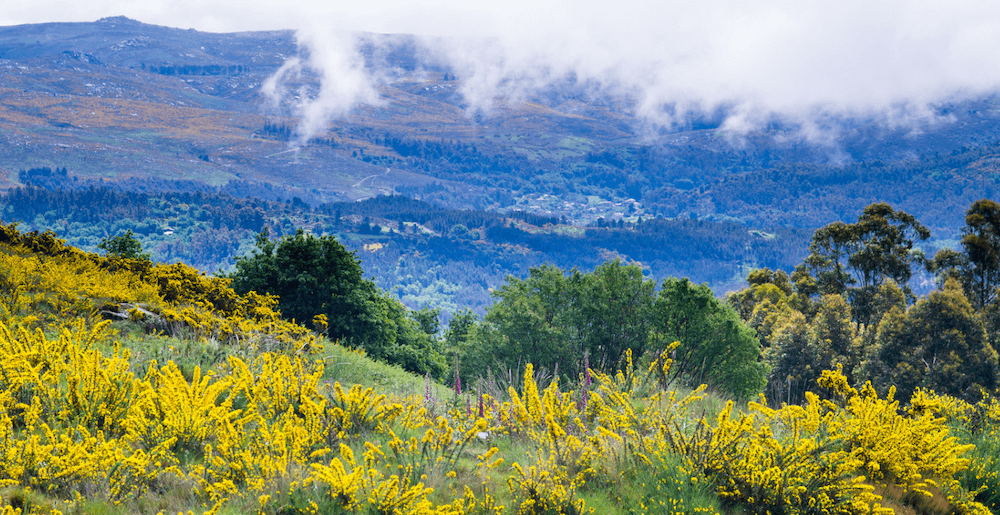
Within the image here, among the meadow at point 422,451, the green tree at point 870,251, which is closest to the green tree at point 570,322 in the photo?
the green tree at point 870,251

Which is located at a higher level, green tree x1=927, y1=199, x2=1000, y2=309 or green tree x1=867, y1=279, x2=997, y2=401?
green tree x1=927, y1=199, x2=1000, y2=309

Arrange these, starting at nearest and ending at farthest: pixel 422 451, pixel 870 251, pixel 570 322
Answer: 1. pixel 422 451
2. pixel 570 322
3. pixel 870 251

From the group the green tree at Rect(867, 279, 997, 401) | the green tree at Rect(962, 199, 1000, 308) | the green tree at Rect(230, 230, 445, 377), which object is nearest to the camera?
the green tree at Rect(230, 230, 445, 377)

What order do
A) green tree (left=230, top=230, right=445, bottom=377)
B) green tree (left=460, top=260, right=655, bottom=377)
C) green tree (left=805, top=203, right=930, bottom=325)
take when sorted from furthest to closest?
1. green tree (left=805, top=203, right=930, bottom=325)
2. green tree (left=460, top=260, right=655, bottom=377)
3. green tree (left=230, top=230, right=445, bottom=377)

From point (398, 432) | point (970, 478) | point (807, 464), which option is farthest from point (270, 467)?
point (970, 478)

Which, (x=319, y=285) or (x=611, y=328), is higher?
(x=319, y=285)

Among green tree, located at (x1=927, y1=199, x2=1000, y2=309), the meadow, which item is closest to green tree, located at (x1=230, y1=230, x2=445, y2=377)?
the meadow

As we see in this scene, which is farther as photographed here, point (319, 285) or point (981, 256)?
point (981, 256)

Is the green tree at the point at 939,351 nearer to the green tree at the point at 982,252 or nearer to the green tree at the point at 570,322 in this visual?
the green tree at the point at 570,322

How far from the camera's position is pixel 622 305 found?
34125mm

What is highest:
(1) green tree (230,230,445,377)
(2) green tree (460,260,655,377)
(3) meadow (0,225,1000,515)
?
(3) meadow (0,225,1000,515)

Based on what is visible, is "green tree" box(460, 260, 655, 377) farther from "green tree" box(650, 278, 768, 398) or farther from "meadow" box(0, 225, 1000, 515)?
"meadow" box(0, 225, 1000, 515)

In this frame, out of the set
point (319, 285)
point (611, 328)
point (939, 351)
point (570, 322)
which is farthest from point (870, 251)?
point (319, 285)

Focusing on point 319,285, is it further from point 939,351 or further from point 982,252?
point 982,252
